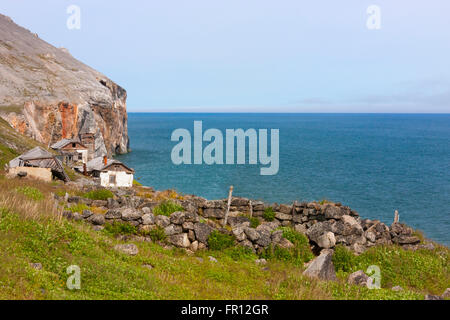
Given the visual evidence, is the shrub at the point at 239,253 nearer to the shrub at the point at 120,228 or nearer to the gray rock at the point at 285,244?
the gray rock at the point at 285,244

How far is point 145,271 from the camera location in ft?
37.3

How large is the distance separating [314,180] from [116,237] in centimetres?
6439

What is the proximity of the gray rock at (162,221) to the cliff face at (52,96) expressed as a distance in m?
62.7

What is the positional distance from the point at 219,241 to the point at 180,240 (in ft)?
5.28

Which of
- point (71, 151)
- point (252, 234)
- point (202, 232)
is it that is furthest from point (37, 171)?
point (71, 151)

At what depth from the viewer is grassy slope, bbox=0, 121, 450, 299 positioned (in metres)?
→ 9.27

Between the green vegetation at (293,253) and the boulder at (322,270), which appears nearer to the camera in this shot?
the boulder at (322,270)

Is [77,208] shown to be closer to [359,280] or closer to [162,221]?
[162,221]

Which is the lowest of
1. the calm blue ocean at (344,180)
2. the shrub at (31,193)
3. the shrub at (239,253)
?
the calm blue ocean at (344,180)

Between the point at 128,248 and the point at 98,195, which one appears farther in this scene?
the point at 98,195

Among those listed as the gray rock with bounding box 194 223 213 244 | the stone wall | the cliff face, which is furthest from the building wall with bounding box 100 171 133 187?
the gray rock with bounding box 194 223 213 244

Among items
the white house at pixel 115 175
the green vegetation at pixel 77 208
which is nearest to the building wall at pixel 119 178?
the white house at pixel 115 175

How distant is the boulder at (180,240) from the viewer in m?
15.2
